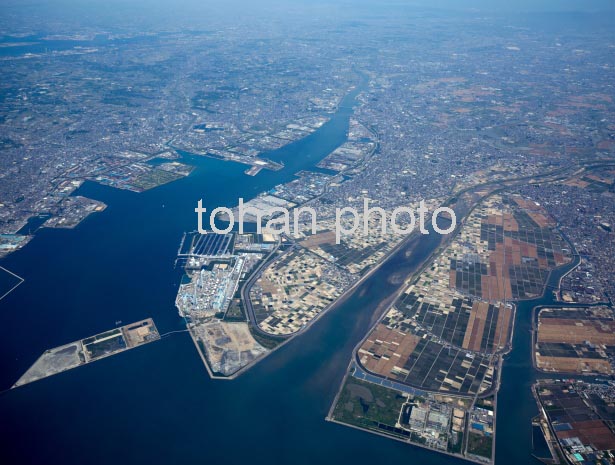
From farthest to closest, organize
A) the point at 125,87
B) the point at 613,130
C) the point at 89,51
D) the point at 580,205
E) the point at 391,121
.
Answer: the point at 89,51 → the point at 125,87 → the point at 391,121 → the point at 613,130 → the point at 580,205

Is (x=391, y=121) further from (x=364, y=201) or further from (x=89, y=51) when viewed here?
(x=89, y=51)

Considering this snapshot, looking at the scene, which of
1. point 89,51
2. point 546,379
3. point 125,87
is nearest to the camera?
point 546,379

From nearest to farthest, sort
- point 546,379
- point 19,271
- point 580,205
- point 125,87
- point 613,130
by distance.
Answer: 1. point 546,379
2. point 19,271
3. point 580,205
4. point 613,130
5. point 125,87

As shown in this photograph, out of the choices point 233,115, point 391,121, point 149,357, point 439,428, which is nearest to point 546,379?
point 439,428

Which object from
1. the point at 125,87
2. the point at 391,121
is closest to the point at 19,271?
the point at 391,121

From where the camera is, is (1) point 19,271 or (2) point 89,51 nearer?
(1) point 19,271

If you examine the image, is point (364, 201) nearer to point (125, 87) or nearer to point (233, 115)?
point (233, 115)
